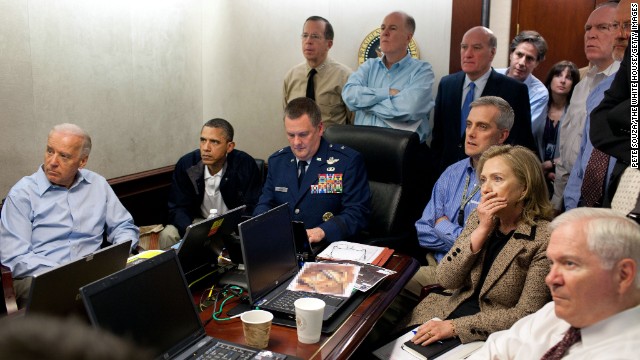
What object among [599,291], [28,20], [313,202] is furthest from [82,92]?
[599,291]

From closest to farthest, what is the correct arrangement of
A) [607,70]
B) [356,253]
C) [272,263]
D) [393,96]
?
[272,263], [356,253], [607,70], [393,96]

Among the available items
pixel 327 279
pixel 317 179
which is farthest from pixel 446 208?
pixel 327 279

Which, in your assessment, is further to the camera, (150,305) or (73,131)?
(73,131)

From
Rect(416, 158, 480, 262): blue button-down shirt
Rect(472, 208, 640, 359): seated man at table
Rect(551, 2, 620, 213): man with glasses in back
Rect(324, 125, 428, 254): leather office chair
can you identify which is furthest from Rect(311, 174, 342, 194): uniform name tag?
Rect(472, 208, 640, 359): seated man at table

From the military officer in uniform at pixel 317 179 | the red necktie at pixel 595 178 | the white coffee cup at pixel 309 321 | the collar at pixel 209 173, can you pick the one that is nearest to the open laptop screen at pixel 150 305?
the white coffee cup at pixel 309 321

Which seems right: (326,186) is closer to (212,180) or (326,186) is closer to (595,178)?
(212,180)

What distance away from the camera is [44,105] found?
10.9ft

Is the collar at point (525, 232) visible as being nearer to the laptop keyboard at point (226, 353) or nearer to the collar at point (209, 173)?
the laptop keyboard at point (226, 353)

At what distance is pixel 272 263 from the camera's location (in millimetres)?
1998

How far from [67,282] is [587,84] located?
8.89ft

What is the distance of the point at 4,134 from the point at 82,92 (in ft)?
1.93

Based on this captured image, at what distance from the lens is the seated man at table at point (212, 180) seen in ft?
11.6

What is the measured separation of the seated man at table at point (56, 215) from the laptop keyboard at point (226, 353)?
132cm

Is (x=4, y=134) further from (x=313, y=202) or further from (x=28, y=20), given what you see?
(x=313, y=202)
